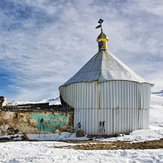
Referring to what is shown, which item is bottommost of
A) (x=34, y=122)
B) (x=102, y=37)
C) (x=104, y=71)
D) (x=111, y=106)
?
(x=34, y=122)

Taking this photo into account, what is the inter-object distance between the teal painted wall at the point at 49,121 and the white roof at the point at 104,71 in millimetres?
3727

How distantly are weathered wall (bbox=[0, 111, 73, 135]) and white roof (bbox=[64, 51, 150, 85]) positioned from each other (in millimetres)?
3826

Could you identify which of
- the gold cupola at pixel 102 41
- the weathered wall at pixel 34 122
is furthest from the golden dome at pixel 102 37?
the weathered wall at pixel 34 122

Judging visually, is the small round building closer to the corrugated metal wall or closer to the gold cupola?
the corrugated metal wall

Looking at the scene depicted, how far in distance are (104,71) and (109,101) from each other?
9.91 feet

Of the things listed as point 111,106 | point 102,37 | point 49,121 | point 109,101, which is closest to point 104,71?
point 109,101

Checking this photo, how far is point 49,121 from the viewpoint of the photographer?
18547 mm

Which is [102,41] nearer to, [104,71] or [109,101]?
[104,71]

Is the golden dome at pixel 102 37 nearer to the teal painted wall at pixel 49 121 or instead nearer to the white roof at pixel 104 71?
the white roof at pixel 104 71

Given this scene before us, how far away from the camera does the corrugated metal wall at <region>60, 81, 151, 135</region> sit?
18.5 metres

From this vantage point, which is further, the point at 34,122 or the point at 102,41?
the point at 102,41

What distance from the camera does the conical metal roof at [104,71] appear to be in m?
19.4

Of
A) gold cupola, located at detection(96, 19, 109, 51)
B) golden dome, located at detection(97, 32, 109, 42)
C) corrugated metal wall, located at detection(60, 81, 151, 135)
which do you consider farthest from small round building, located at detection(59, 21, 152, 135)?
golden dome, located at detection(97, 32, 109, 42)

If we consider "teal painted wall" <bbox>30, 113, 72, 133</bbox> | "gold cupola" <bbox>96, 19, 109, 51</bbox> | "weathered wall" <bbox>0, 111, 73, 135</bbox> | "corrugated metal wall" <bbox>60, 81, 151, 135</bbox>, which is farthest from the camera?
"gold cupola" <bbox>96, 19, 109, 51</bbox>
